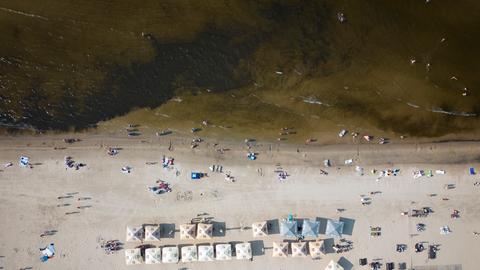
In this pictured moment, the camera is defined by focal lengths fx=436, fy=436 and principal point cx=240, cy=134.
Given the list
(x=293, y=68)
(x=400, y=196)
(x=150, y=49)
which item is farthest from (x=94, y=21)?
(x=400, y=196)

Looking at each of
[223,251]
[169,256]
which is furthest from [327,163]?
[169,256]

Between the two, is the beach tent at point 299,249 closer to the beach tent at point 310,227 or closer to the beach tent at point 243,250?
the beach tent at point 310,227

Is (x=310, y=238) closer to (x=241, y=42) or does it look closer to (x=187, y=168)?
(x=187, y=168)

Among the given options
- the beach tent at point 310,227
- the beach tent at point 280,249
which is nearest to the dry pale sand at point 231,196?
the beach tent at point 280,249

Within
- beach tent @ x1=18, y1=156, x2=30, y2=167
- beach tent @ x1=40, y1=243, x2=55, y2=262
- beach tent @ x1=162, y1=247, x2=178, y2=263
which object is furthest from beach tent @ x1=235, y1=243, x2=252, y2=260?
beach tent @ x1=18, y1=156, x2=30, y2=167

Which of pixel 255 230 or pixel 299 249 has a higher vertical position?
pixel 255 230

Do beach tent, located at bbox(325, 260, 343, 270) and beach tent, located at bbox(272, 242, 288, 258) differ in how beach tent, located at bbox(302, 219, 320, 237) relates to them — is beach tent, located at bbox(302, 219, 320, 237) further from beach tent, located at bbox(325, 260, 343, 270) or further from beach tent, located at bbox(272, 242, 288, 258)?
beach tent, located at bbox(325, 260, 343, 270)

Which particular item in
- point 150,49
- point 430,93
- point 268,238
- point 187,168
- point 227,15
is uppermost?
point 227,15

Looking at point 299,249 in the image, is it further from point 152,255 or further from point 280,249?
point 152,255
